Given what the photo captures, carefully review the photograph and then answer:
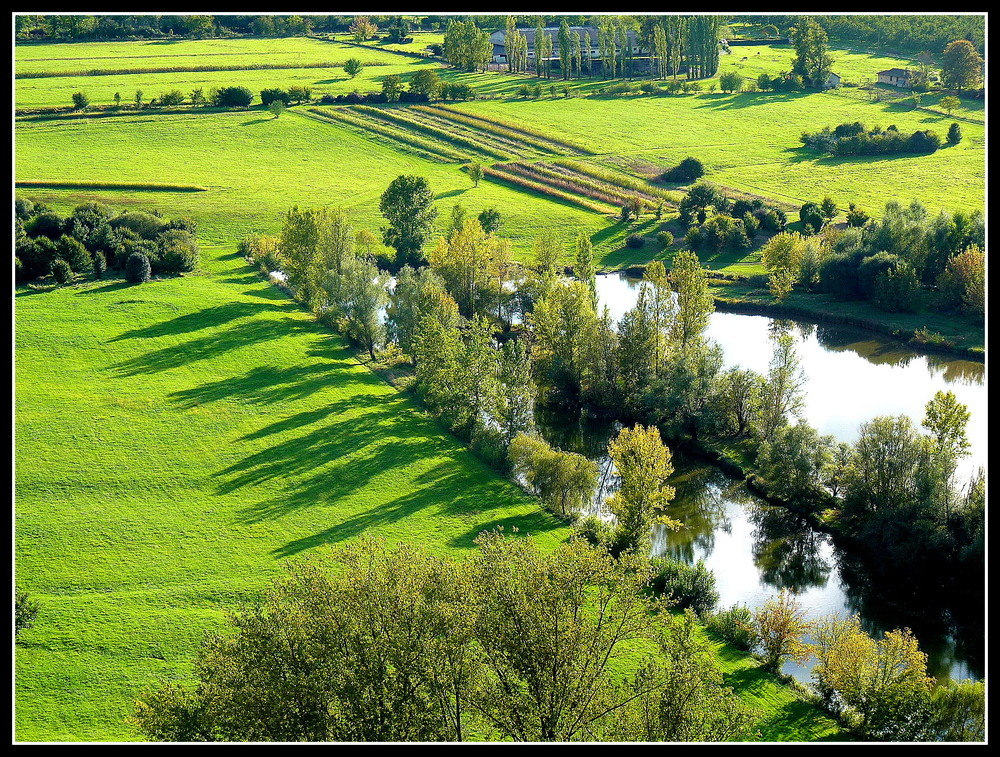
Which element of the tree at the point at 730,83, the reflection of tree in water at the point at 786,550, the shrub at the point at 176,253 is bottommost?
the reflection of tree in water at the point at 786,550

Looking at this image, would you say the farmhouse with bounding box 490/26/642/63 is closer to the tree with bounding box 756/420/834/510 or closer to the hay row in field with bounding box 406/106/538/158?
the hay row in field with bounding box 406/106/538/158

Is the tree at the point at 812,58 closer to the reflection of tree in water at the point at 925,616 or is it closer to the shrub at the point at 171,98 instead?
the shrub at the point at 171,98

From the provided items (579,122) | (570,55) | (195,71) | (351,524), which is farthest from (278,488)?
(570,55)

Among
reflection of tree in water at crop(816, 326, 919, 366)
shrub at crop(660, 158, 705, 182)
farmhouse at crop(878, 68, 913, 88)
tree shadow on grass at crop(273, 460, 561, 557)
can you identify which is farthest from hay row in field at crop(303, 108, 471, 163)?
farmhouse at crop(878, 68, 913, 88)

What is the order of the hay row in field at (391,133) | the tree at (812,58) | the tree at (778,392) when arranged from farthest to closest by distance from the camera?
the tree at (812,58) < the hay row in field at (391,133) < the tree at (778,392)

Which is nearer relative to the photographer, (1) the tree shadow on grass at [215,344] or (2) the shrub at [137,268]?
(1) the tree shadow on grass at [215,344]

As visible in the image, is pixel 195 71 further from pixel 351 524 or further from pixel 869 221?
pixel 351 524

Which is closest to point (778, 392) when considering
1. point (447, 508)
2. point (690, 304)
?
point (690, 304)

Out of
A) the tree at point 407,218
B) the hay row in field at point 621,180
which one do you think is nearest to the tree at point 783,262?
the hay row in field at point 621,180
